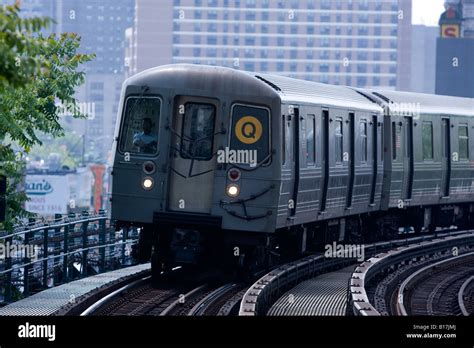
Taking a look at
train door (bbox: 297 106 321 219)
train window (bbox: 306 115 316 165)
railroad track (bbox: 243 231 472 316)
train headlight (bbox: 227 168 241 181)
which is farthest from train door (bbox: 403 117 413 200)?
train headlight (bbox: 227 168 241 181)

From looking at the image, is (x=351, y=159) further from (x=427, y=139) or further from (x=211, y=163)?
(x=211, y=163)

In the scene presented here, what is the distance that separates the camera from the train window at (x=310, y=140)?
2317 cm

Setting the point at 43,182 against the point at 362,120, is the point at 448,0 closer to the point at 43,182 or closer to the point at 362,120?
the point at 43,182

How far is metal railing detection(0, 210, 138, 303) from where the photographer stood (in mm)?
20078

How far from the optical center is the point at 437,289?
72.7 ft

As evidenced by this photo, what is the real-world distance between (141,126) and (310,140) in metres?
3.20

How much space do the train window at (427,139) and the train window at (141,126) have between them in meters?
11.0

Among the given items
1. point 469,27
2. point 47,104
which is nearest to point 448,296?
point 47,104

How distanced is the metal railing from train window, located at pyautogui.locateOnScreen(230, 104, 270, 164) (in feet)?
9.45

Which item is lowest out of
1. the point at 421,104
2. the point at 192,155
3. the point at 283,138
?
the point at 192,155

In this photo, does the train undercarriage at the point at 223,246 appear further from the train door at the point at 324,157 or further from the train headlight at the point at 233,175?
the train headlight at the point at 233,175

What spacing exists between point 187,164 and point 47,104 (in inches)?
265

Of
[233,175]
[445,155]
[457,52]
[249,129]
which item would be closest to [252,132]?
[249,129]

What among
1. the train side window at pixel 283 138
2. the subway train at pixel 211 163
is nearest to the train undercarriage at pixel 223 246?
the subway train at pixel 211 163
